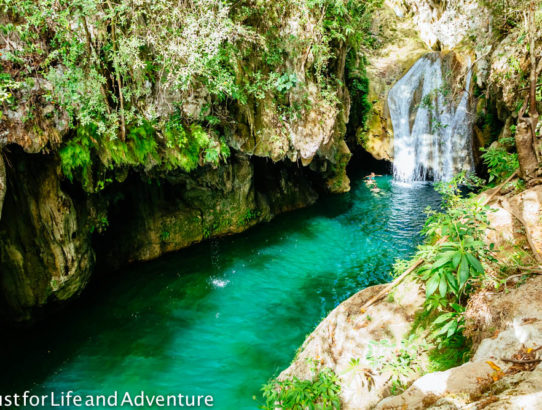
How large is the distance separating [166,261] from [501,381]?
8.15 metres

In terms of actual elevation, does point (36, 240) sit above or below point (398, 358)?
above

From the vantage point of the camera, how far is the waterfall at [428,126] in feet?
49.2

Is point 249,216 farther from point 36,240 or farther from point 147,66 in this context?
point 36,240

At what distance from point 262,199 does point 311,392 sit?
328 inches

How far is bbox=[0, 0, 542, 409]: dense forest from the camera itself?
3141 millimetres

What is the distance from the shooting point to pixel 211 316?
6.51 m

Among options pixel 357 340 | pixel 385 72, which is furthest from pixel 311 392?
pixel 385 72

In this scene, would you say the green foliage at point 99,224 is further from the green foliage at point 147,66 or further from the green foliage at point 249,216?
the green foliage at point 249,216

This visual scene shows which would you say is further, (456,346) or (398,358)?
(398,358)

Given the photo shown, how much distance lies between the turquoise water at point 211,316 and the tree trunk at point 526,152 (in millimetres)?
3800

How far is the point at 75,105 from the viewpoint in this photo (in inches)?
207

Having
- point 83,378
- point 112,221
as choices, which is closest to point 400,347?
point 83,378

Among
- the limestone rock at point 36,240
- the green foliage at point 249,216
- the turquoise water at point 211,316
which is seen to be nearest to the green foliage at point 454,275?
the turquoise water at point 211,316

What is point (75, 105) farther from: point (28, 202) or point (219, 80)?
point (219, 80)
